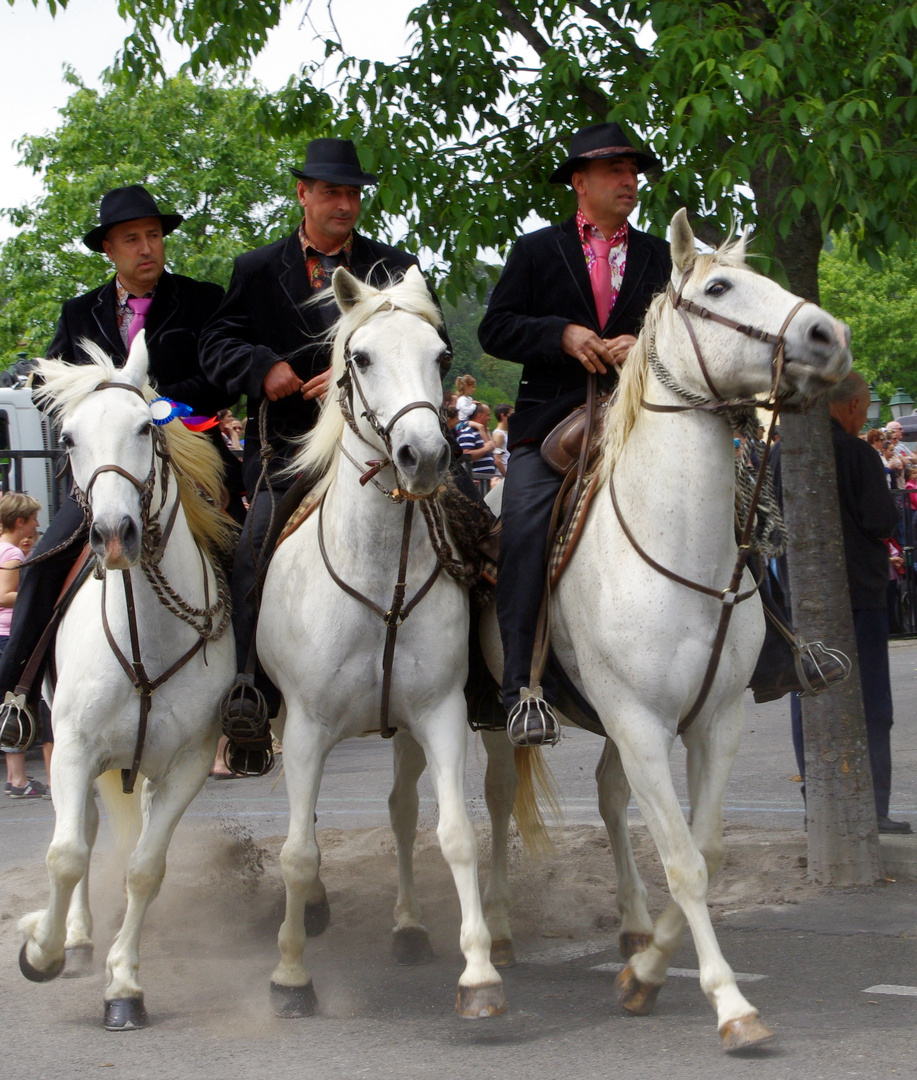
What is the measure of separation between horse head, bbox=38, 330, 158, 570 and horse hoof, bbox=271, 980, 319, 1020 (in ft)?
5.72

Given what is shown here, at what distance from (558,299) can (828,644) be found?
206 cm

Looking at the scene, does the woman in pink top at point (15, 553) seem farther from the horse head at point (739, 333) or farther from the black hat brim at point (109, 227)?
the horse head at point (739, 333)

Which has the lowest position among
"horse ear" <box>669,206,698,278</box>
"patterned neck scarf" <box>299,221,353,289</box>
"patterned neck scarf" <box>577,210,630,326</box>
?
"horse ear" <box>669,206,698,278</box>

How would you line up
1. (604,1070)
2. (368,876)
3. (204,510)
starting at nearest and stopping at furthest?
(604,1070) < (204,510) < (368,876)

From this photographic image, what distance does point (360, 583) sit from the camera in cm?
512

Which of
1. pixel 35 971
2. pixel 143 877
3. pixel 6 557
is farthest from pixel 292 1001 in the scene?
pixel 6 557

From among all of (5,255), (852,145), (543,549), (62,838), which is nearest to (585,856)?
(543,549)

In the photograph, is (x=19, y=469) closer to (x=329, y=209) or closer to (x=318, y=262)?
(x=318, y=262)

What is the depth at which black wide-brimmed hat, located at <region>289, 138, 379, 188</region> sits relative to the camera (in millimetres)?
5859

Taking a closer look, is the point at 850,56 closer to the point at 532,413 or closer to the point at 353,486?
the point at 532,413

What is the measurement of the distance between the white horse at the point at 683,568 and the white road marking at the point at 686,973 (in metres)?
0.50

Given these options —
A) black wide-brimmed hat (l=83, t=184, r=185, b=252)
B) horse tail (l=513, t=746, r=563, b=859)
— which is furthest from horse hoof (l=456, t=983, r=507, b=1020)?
black wide-brimmed hat (l=83, t=184, r=185, b=252)

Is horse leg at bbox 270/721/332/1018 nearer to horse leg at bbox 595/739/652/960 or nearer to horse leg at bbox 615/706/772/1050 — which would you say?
horse leg at bbox 615/706/772/1050

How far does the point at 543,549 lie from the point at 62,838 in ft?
6.73
